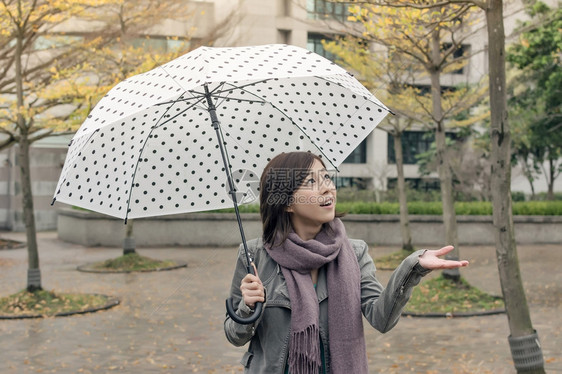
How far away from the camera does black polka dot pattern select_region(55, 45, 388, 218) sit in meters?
3.57

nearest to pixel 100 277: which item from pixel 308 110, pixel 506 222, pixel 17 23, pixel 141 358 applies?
pixel 17 23

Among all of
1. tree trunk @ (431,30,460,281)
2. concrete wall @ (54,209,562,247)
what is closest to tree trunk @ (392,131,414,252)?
tree trunk @ (431,30,460,281)

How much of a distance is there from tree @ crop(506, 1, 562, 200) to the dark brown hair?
16863mm

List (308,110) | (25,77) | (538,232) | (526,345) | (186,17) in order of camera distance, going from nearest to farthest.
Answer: (308,110) → (526,345) → (25,77) → (186,17) → (538,232)

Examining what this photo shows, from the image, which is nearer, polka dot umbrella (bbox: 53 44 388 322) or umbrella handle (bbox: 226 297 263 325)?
umbrella handle (bbox: 226 297 263 325)

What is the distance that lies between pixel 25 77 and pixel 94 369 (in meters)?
9.07

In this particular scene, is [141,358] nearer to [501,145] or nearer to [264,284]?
[501,145]

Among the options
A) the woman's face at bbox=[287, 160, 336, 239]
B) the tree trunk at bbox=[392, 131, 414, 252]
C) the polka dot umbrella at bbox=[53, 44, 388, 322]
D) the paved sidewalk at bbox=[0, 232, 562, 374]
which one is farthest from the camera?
the tree trunk at bbox=[392, 131, 414, 252]

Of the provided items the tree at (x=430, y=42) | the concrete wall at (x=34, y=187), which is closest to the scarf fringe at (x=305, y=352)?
the tree at (x=430, y=42)

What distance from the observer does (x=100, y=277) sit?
14898 millimetres

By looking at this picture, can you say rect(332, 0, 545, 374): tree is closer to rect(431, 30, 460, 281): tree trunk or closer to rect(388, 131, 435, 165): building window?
rect(431, 30, 460, 281): tree trunk

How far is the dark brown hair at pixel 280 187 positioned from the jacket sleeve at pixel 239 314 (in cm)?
15

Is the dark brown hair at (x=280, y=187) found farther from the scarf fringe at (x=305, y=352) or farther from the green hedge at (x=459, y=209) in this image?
the green hedge at (x=459, y=209)

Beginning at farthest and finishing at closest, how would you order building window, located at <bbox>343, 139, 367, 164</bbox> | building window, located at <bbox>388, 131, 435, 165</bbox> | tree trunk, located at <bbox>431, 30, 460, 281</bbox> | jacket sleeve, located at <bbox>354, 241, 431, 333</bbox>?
building window, located at <bbox>388, 131, 435, 165</bbox>
building window, located at <bbox>343, 139, 367, 164</bbox>
tree trunk, located at <bbox>431, 30, 460, 281</bbox>
jacket sleeve, located at <bbox>354, 241, 431, 333</bbox>
